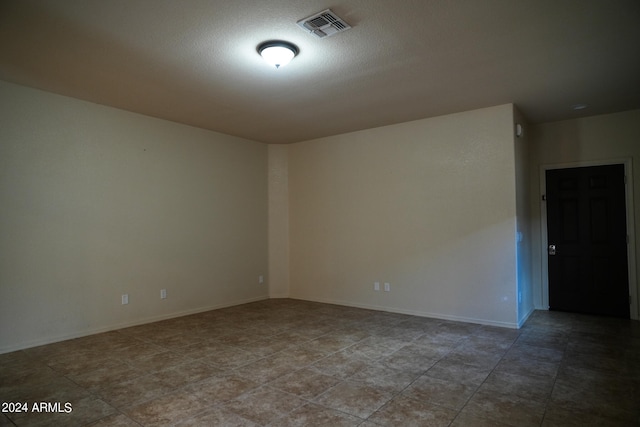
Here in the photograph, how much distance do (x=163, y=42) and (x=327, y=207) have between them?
387cm

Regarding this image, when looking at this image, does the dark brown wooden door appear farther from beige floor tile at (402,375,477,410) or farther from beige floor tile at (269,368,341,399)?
beige floor tile at (269,368,341,399)

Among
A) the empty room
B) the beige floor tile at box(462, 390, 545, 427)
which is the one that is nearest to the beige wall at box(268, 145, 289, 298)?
the empty room

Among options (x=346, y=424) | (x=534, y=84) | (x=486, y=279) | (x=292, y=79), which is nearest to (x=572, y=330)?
(x=486, y=279)

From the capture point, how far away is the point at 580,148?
527 centimetres

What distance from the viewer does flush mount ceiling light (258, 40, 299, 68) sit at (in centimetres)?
299

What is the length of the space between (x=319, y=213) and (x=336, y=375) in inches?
141

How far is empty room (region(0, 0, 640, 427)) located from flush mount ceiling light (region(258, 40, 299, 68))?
0.06ft

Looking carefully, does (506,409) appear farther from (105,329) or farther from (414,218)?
(105,329)

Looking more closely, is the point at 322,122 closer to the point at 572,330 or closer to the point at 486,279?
the point at 486,279

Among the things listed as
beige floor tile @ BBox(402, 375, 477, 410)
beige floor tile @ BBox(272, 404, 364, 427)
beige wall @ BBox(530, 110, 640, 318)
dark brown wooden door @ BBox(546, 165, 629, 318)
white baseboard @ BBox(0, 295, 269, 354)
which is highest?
beige wall @ BBox(530, 110, 640, 318)

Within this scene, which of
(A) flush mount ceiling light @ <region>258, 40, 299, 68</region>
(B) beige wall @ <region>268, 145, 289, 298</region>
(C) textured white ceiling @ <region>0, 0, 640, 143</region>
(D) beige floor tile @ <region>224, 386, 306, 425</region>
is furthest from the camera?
(B) beige wall @ <region>268, 145, 289, 298</region>

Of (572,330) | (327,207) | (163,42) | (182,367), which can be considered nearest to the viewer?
(163,42)

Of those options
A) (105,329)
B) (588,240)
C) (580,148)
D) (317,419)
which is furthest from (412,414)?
(580,148)

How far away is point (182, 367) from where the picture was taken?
131 inches
